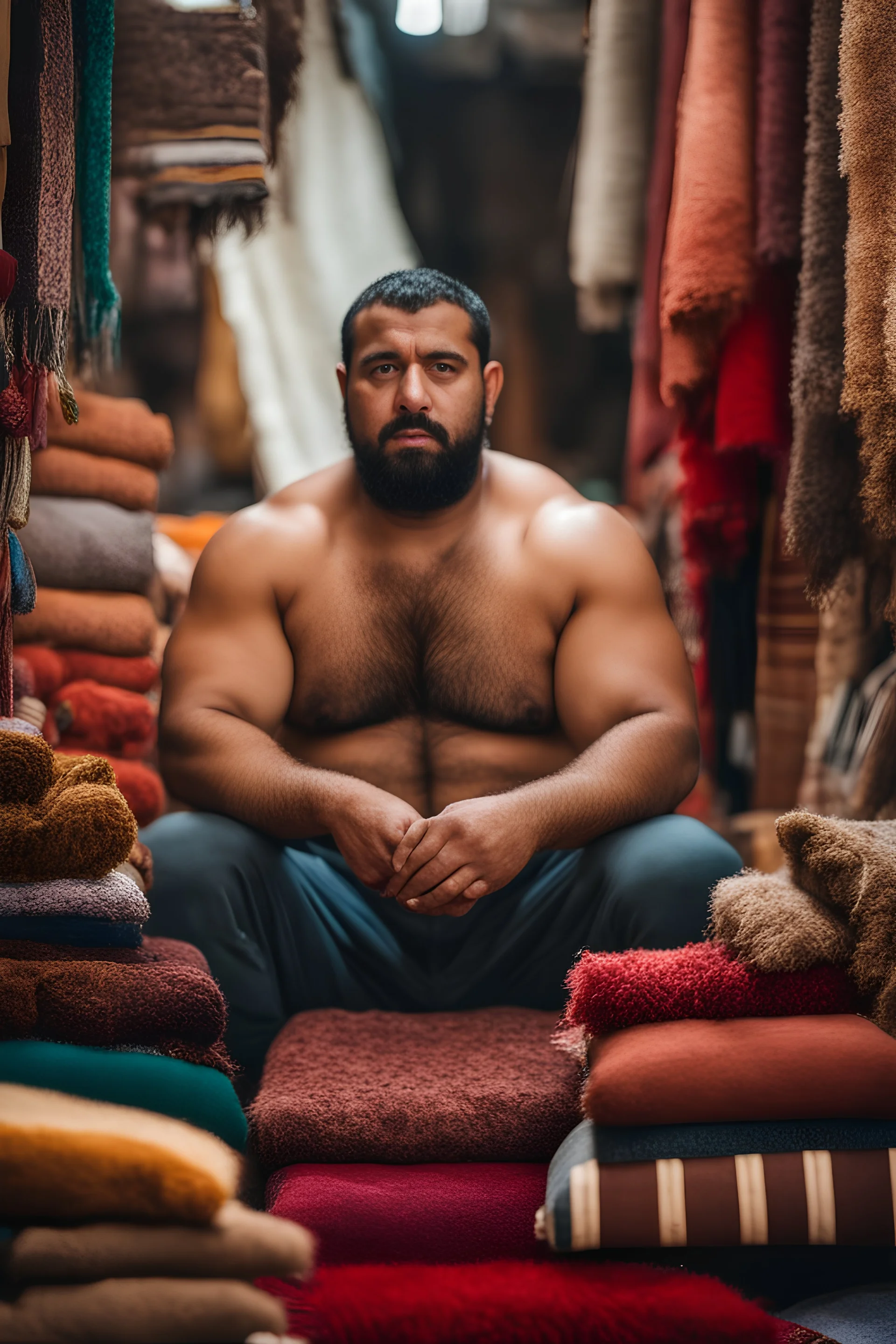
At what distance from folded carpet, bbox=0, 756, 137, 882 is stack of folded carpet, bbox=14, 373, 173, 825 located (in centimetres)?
93

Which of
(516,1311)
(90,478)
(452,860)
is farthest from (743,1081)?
(90,478)

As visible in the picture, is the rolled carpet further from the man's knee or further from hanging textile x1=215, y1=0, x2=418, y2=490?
hanging textile x1=215, y1=0, x2=418, y2=490

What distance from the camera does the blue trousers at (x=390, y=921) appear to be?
1.60 meters

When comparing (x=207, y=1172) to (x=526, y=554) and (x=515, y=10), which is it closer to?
(x=526, y=554)

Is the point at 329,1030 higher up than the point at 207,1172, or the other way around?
the point at 207,1172

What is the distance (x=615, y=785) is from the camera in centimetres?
167

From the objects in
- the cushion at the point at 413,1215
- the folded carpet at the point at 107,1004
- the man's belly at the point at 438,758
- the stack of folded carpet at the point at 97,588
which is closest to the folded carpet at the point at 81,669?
the stack of folded carpet at the point at 97,588

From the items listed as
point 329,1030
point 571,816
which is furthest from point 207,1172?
point 571,816

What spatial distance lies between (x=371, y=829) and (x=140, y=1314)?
70 cm

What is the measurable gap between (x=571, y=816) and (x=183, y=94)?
128 centimetres

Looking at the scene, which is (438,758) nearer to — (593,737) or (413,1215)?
(593,737)

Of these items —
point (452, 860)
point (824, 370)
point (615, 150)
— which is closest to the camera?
point (452, 860)

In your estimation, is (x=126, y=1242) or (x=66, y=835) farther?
(x=66, y=835)

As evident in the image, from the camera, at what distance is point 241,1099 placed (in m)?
1.57
